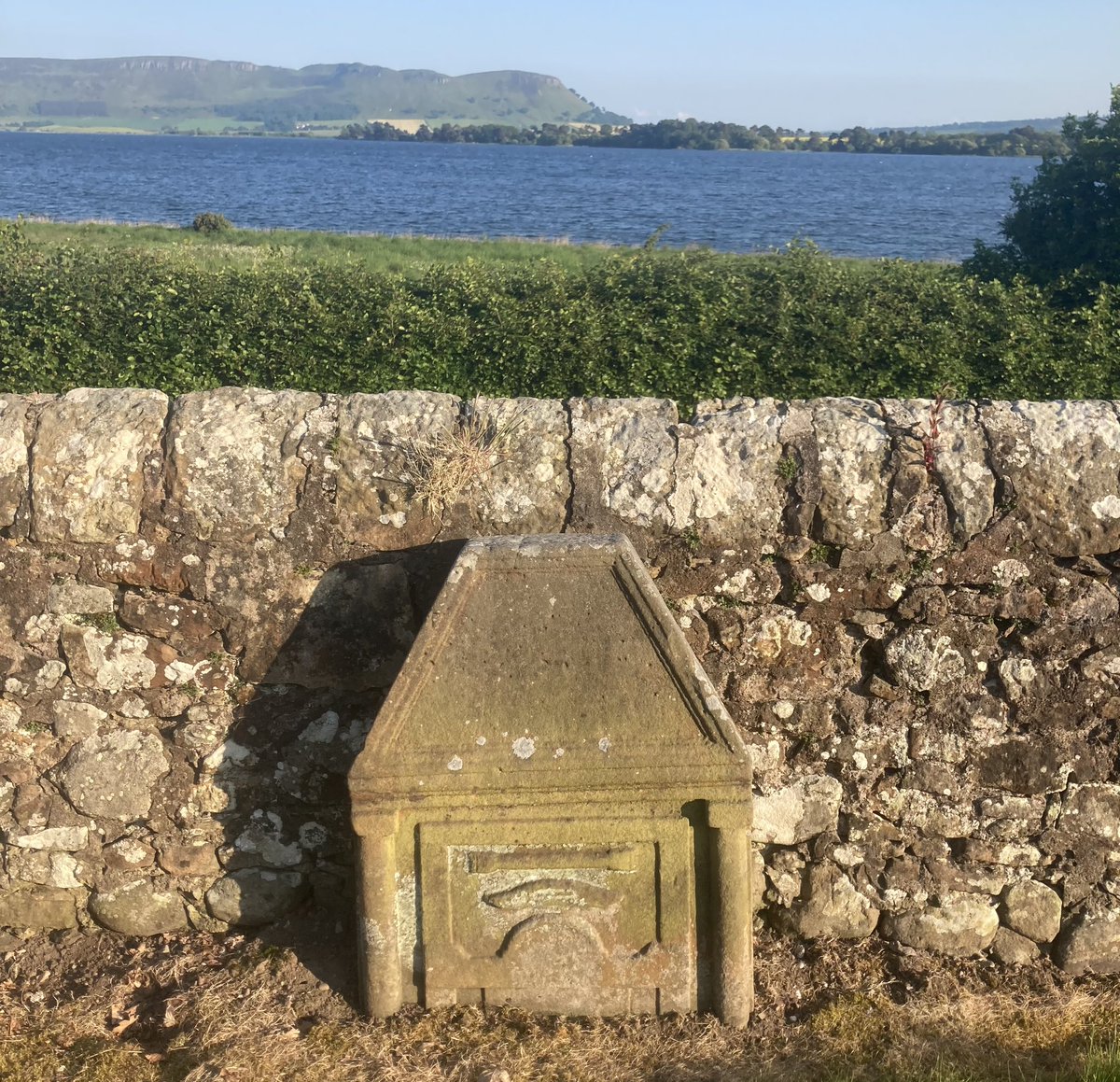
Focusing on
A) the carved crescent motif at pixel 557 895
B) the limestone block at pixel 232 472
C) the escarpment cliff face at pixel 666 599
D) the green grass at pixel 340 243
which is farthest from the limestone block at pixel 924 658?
the green grass at pixel 340 243

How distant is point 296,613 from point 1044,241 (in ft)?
37.3

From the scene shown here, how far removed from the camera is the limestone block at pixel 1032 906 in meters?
3.23

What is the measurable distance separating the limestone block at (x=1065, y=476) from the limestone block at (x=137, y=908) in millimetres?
2793

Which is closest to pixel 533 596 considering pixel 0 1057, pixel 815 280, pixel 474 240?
pixel 0 1057

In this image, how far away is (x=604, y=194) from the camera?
5816cm

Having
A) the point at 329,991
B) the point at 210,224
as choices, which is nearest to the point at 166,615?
the point at 329,991

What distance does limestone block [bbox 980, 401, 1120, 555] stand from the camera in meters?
3.02

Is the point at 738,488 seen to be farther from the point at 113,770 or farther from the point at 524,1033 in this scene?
the point at 113,770

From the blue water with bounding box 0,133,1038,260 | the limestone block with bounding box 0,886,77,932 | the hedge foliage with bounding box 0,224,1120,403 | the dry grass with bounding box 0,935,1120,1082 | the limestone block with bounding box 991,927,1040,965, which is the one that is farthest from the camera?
the blue water with bounding box 0,133,1038,260

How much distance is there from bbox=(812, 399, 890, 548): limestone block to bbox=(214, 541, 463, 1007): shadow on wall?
107cm

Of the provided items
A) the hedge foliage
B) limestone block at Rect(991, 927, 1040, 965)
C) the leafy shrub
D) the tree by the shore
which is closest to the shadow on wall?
limestone block at Rect(991, 927, 1040, 965)

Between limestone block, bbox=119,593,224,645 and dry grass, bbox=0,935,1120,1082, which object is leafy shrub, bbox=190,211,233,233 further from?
dry grass, bbox=0,935,1120,1082

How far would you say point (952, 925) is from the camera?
3.23 meters

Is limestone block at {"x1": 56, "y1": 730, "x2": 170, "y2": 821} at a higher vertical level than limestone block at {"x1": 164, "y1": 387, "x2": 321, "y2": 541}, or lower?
lower
